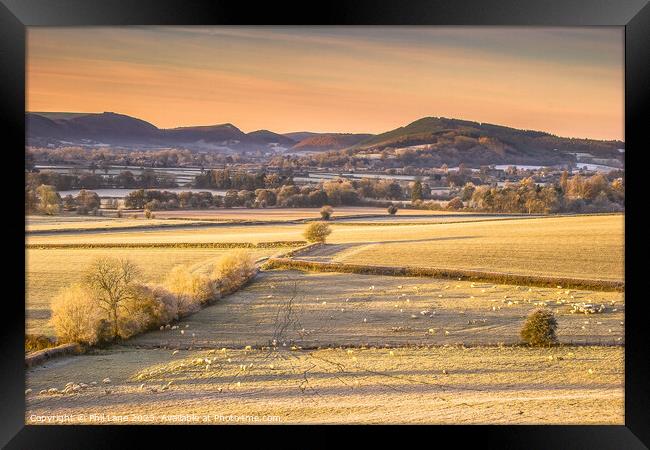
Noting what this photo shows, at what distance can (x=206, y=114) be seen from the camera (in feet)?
24.9

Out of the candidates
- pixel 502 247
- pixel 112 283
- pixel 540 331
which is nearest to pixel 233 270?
pixel 112 283

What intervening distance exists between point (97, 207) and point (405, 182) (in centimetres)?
385

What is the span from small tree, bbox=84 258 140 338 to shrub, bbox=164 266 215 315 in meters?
0.45

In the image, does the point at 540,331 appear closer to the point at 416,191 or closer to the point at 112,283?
the point at 416,191

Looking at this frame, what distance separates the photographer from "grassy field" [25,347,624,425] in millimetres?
6234

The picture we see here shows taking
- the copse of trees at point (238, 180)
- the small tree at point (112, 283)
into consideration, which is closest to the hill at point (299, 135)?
the copse of trees at point (238, 180)

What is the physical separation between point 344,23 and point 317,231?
294 cm

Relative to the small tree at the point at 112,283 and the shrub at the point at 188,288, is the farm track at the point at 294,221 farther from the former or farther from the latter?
the shrub at the point at 188,288

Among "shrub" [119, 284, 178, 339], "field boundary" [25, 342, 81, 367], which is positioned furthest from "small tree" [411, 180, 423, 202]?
"field boundary" [25, 342, 81, 367]

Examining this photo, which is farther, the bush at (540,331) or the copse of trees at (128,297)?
the bush at (540,331)

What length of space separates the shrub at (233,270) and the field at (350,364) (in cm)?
15

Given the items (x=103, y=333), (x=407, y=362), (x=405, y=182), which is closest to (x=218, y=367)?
(x=103, y=333)

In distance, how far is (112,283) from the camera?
24.7ft

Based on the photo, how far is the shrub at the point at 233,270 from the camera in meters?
7.84
